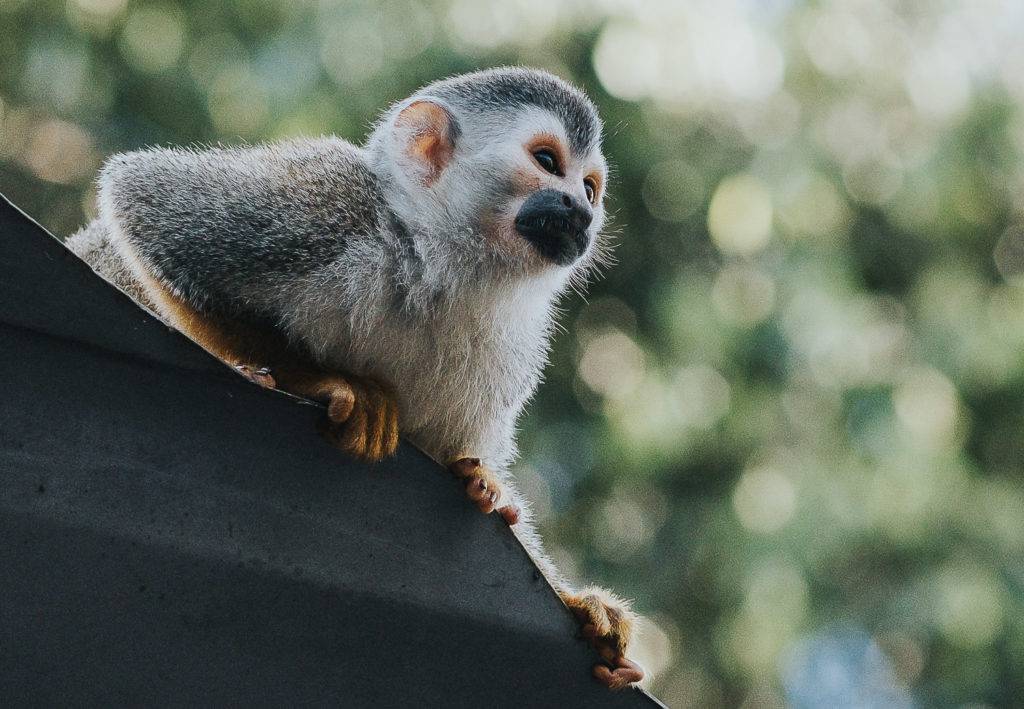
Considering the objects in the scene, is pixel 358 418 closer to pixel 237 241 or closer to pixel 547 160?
pixel 237 241

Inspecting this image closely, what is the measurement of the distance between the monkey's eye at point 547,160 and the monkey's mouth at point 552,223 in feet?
0.33

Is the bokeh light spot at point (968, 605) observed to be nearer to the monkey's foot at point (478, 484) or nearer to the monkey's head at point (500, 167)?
the monkey's head at point (500, 167)

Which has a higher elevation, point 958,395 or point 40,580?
point 958,395

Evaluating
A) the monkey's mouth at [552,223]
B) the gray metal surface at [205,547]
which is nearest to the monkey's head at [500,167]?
the monkey's mouth at [552,223]

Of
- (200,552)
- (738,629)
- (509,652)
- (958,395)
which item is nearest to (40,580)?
(200,552)

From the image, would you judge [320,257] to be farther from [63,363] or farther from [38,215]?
[38,215]

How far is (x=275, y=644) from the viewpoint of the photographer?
38.0 inches

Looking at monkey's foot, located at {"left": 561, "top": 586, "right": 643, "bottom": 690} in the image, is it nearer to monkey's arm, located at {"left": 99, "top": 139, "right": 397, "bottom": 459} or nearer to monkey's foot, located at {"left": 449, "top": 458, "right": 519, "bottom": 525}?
monkey's foot, located at {"left": 449, "top": 458, "right": 519, "bottom": 525}

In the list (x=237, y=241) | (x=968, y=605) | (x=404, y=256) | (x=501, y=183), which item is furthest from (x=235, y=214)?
(x=968, y=605)

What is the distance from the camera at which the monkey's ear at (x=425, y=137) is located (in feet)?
5.53

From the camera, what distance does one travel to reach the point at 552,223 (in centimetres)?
160

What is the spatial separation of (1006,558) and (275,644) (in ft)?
10.7

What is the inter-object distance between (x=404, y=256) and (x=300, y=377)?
0.29 meters

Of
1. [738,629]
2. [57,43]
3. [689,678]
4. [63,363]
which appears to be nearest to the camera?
[63,363]
